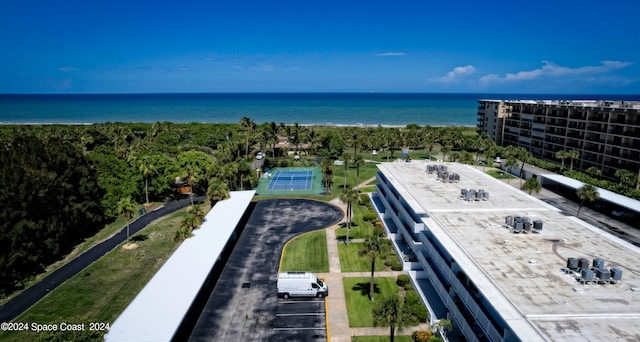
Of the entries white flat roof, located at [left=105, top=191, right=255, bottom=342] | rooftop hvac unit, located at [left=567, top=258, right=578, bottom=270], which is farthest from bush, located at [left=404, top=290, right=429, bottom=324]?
white flat roof, located at [left=105, top=191, right=255, bottom=342]

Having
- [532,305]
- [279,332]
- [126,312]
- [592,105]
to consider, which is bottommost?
[279,332]

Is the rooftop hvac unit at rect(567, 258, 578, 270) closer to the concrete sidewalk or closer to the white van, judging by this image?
the concrete sidewalk

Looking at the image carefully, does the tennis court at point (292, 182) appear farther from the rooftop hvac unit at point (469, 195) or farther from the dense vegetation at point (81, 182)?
the rooftop hvac unit at point (469, 195)

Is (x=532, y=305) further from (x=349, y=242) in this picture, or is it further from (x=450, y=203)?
(x=349, y=242)

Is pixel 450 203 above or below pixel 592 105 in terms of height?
below

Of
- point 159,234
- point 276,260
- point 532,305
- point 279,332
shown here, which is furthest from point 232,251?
point 532,305

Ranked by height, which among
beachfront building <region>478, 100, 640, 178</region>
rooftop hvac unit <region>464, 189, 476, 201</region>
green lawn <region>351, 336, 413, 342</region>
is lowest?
green lawn <region>351, 336, 413, 342</region>
